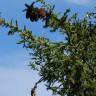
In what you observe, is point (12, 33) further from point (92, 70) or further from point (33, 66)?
point (33, 66)

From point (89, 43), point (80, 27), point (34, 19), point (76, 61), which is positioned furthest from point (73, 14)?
point (34, 19)

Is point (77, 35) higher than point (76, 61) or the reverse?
higher

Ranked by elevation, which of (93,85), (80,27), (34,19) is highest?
(80,27)

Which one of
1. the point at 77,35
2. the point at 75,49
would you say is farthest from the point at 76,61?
the point at 77,35

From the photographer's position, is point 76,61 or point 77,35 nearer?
point 76,61

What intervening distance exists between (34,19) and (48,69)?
4008 millimetres

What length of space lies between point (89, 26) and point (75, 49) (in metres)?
1.65

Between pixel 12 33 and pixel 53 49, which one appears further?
pixel 53 49

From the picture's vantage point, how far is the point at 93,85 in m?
10.6

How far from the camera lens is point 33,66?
49.7ft

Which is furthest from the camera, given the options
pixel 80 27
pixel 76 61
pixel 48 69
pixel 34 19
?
pixel 48 69

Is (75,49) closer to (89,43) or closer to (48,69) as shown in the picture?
(89,43)

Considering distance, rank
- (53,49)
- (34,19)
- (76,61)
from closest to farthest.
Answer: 1. (34,19)
2. (76,61)
3. (53,49)

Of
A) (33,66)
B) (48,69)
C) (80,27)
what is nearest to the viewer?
(80,27)
